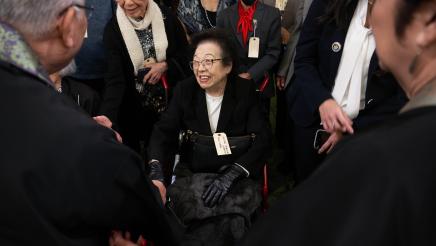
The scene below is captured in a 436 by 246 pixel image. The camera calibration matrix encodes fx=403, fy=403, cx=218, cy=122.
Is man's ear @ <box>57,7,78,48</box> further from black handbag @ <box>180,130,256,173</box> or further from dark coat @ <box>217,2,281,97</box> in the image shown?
dark coat @ <box>217,2,281,97</box>

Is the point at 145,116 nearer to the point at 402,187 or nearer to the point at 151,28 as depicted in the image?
the point at 151,28

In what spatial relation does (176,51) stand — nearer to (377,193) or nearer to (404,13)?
(404,13)

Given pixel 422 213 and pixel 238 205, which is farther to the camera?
pixel 238 205

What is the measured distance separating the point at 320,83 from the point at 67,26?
1.29m

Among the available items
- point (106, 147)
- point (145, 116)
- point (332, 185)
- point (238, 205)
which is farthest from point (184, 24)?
point (332, 185)

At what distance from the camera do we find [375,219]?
2.07ft

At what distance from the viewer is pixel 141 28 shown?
2.77 m

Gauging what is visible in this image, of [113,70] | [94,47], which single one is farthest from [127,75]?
[94,47]

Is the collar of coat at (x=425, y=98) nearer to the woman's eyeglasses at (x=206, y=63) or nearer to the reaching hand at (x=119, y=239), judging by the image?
the reaching hand at (x=119, y=239)

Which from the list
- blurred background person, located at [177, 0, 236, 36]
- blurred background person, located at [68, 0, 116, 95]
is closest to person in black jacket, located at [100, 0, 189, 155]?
blurred background person, located at [68, 0, 116, 95]

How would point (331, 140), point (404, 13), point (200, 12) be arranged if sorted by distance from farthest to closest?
point (200, 12), point (331, 140), point (404, 13)

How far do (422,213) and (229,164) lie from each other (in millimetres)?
1701

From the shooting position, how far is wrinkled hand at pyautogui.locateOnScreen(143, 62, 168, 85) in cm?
275

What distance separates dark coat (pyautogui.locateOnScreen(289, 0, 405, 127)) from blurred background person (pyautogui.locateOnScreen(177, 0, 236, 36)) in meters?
1.30
